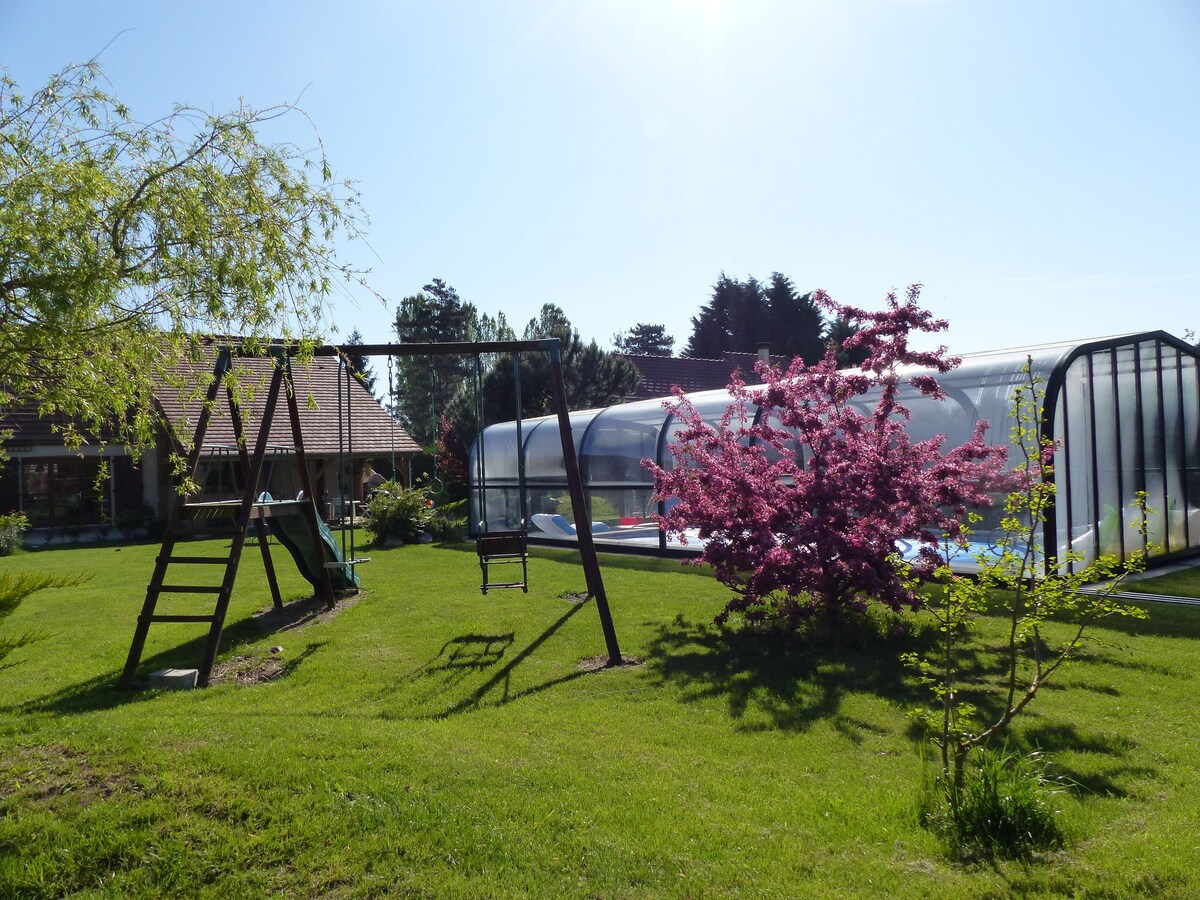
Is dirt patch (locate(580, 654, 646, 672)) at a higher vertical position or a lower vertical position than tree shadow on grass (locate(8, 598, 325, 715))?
lower

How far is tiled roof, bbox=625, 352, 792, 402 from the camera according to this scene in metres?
38.8

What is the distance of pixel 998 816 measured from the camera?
409 cm

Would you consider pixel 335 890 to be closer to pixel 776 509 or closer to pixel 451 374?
pixel 776 509

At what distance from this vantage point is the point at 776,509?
861cm

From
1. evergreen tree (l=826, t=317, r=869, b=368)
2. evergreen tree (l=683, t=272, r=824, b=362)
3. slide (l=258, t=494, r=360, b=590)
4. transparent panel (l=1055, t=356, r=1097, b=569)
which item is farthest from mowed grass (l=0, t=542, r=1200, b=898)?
evergreen tree (l=683, t=272, r=824, b=362)

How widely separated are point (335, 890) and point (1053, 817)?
10.5 feet

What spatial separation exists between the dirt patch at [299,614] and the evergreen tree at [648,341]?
6252 centimetres

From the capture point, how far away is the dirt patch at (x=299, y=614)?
9.92 meters

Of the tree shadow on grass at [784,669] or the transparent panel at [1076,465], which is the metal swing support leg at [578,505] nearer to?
the tree shadow on grass at [784,669]

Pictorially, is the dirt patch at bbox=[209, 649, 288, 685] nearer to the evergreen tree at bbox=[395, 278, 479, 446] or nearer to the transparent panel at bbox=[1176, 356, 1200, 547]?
the transparent panel at bbox=[1176, 356, 1200, 547]

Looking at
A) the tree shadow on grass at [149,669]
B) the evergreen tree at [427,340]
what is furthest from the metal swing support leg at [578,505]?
the evergreen tree at [427,340]

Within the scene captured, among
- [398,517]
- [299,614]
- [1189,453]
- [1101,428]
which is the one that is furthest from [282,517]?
A: [1189,453]

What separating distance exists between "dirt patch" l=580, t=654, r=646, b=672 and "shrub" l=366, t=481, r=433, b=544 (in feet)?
37.3

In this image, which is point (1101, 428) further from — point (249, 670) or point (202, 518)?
point (202, 518)
